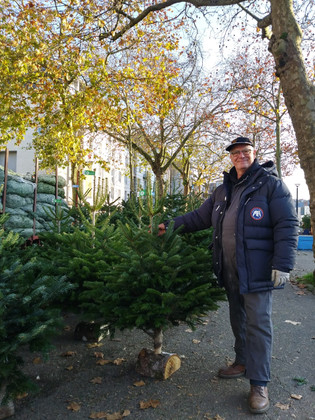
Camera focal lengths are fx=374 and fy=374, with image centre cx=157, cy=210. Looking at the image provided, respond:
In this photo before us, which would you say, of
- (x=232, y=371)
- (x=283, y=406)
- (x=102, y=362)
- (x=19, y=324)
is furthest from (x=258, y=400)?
(x=19, y=324)

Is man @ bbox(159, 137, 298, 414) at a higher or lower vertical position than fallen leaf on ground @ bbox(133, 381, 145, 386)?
higher

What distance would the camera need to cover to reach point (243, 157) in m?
3.65

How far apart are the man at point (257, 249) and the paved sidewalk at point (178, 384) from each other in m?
0.32

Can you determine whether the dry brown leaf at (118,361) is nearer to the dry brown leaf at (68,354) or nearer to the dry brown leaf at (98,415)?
the dry brown leaf at (68,354)

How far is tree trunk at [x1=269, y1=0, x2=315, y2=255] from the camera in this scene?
631cm

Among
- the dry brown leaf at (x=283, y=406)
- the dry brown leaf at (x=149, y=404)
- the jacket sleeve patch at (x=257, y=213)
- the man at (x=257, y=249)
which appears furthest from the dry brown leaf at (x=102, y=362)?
the jacket sleeve patch at (x=257, y=213)

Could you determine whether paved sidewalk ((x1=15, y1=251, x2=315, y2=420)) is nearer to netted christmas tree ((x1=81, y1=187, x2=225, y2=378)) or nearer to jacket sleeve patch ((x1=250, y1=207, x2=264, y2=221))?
netted christmas tree ((x1=81, y1=187, x2=225, y2=378))

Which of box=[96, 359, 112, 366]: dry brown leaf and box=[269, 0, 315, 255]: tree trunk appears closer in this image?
box=[96, 359, 112, 366]: dry brown leaf

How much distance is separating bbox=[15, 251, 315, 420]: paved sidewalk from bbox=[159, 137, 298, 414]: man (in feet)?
1.04

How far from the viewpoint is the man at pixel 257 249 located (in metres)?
3.18

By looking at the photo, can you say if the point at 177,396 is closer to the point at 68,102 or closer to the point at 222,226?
the point at 222,226

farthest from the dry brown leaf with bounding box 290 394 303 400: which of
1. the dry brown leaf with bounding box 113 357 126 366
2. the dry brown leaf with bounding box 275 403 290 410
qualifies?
the dry brown leaf with bounding box 113 357 126 366

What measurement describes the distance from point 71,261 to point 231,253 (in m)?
1.74

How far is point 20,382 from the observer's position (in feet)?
8.82
